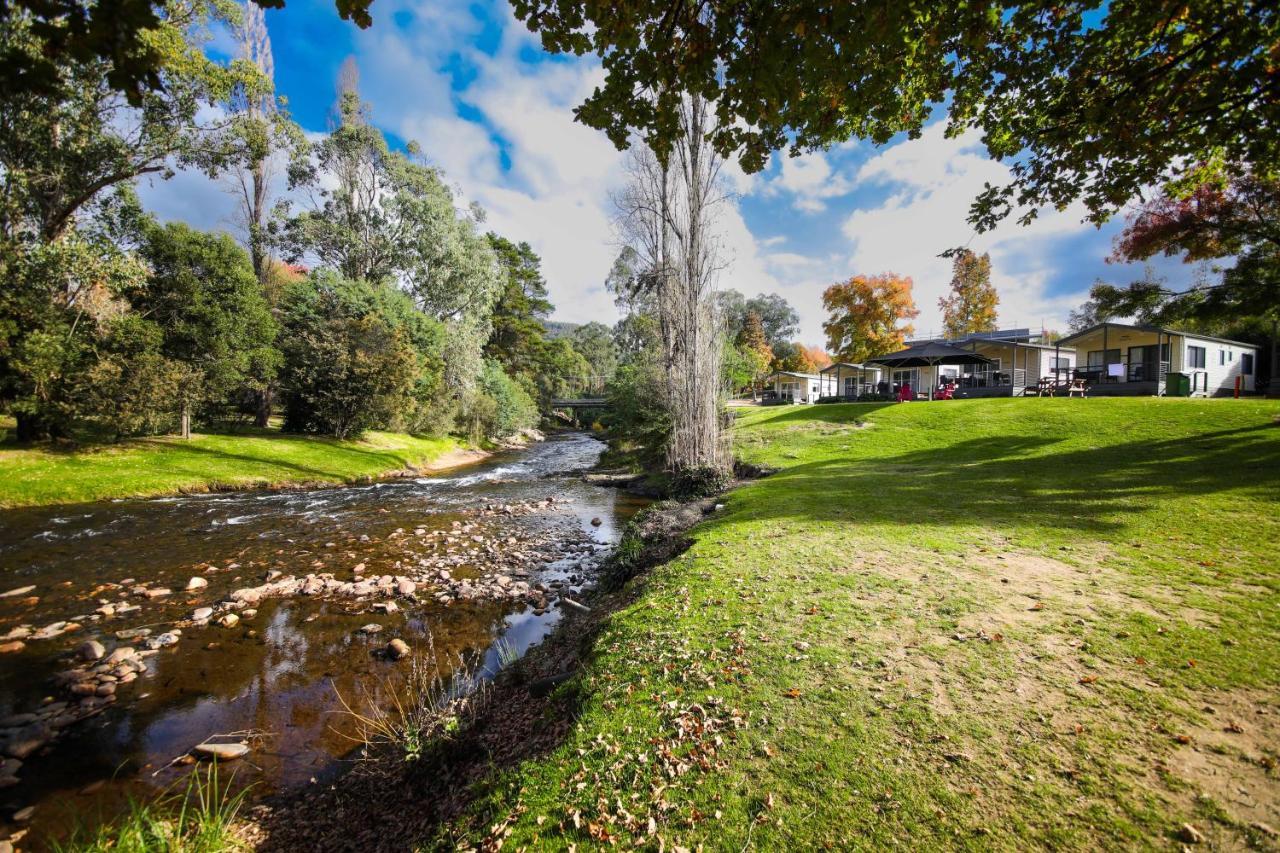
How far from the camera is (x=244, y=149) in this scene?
21062 mm

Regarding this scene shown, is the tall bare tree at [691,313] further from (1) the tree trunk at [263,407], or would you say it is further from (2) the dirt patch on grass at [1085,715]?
(1) the tree trunk at [263,407]

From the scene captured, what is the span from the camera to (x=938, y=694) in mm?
3635

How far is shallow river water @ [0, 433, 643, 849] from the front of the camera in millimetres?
4691

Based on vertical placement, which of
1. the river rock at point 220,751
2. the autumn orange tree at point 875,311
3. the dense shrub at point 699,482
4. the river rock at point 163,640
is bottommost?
the river rock at point 220,751

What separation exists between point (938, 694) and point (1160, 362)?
3587 cm

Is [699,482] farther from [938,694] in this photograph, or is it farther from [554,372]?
[554,372]

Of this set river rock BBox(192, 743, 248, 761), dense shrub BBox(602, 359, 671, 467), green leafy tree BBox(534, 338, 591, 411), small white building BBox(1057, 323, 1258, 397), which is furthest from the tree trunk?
small white building BBox(1057, 323, 1258, 397)

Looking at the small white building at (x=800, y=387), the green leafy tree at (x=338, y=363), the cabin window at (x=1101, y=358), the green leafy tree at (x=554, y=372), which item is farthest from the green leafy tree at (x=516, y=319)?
the cabin window at (x=1101, y=358)

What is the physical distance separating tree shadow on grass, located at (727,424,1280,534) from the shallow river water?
5.92m

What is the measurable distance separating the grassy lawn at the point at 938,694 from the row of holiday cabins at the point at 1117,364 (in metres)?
24.4

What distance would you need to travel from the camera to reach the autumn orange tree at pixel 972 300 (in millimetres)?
47188

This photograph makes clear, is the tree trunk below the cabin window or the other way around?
below

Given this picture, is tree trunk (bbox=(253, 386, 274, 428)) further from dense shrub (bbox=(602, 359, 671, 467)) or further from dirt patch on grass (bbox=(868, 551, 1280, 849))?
dirt patch on grass (bbox=(868, 551, 1280, 849))

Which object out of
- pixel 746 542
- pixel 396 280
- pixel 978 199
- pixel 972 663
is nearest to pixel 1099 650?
Answer: pixel 972 663
